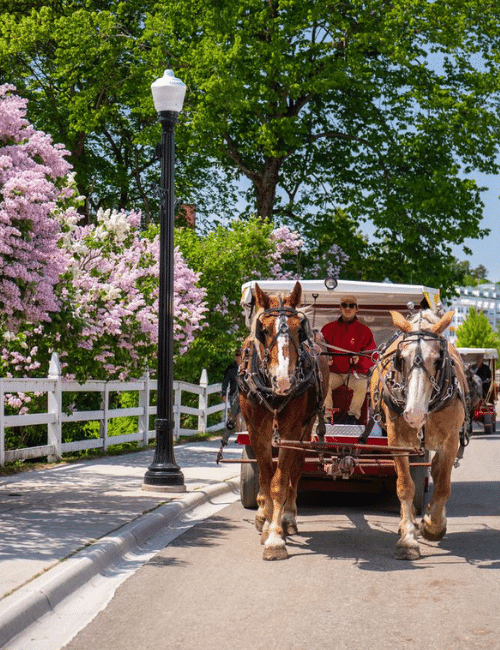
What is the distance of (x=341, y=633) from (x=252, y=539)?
12.7 ft

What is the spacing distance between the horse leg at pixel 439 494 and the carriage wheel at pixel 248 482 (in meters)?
2.50

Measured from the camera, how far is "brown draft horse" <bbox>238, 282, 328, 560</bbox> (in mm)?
9180

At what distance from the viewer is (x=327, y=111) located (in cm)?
3797

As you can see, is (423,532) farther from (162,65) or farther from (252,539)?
(162,65)

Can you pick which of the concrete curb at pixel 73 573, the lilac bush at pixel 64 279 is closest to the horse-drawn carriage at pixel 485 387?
the lilac bush at pixel 64 279

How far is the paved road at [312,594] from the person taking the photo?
6.39 metres

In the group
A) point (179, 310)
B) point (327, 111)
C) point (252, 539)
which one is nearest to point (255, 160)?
point (327, 111)

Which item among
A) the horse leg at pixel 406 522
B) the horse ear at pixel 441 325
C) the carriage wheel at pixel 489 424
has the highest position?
the horse ear at pixel 441 325

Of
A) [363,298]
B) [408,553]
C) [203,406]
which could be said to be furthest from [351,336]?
[203,406]

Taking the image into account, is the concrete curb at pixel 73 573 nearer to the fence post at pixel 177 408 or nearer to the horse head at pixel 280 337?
the horse head at pixel 280 337

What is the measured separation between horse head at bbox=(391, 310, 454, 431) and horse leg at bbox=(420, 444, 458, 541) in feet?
1.49

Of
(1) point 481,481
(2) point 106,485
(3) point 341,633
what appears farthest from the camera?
(1) point 481,481

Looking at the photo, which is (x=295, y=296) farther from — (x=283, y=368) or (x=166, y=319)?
(x=166, y=319)

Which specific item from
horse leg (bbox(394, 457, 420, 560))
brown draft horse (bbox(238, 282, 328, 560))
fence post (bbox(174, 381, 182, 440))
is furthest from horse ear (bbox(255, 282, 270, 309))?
fence post (bbox(174, 381, 182, 440))
